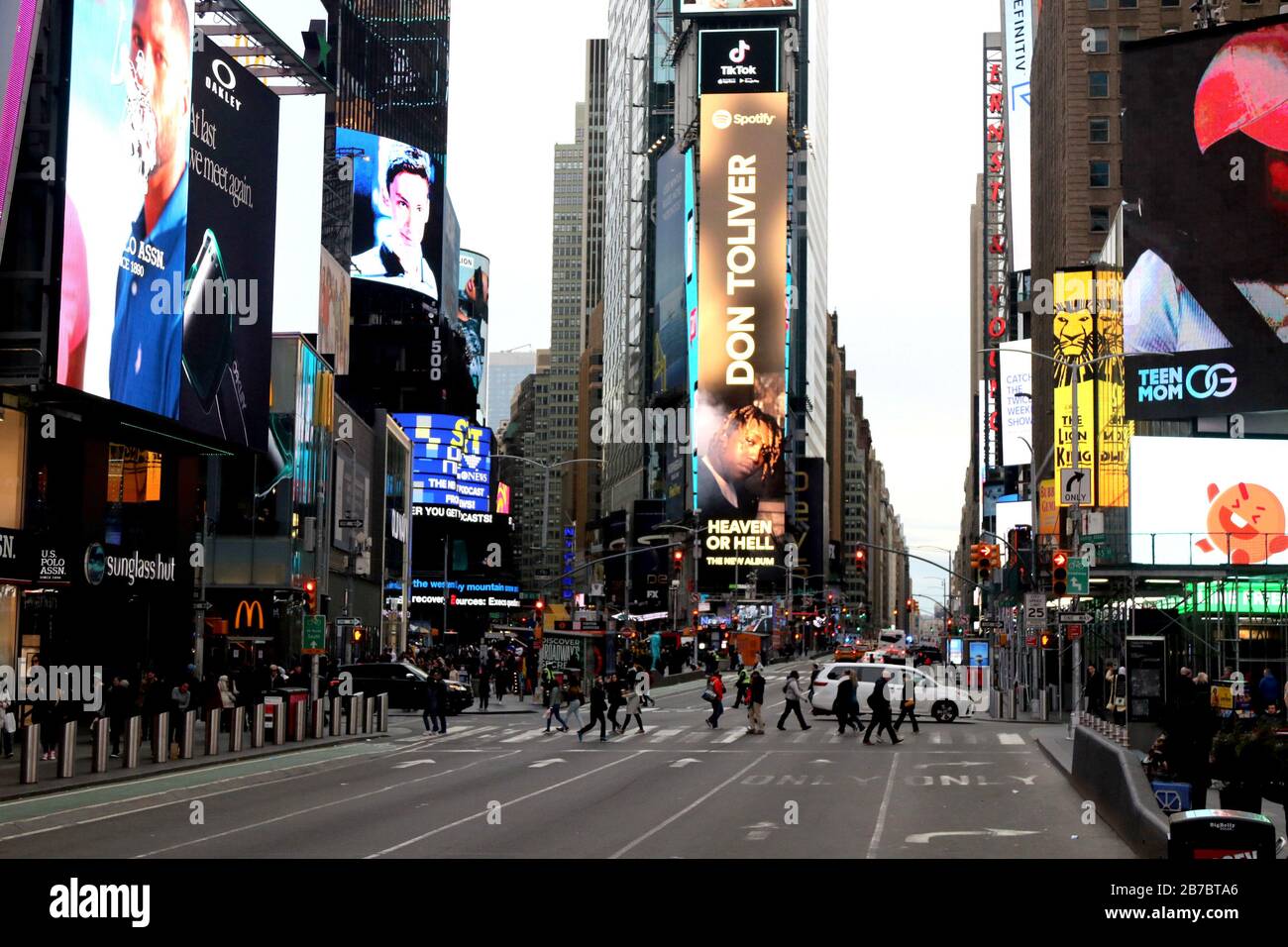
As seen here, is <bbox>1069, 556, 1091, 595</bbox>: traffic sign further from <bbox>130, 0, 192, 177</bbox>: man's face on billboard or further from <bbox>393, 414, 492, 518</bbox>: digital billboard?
<bbox>393, 414, 492, 518</bbox>: digital billboard

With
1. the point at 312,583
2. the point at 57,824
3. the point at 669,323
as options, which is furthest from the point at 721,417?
the point at 57,824

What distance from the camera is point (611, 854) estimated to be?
54.4 ft

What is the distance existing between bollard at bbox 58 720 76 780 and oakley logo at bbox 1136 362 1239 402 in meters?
41.3

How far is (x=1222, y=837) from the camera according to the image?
1038 centimetres

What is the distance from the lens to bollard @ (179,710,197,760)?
Answer: 31016mm

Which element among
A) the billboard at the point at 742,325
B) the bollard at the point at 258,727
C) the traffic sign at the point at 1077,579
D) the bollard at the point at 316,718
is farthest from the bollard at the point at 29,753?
the billboard at the point at 742,325

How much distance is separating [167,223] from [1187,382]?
3503cm

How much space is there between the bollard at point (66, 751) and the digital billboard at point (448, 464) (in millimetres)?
118703

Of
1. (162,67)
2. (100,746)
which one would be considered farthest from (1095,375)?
(100,746)

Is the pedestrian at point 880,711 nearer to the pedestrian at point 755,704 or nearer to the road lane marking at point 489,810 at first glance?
the pedestrian at point 755,704

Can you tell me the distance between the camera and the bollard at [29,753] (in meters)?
25.2

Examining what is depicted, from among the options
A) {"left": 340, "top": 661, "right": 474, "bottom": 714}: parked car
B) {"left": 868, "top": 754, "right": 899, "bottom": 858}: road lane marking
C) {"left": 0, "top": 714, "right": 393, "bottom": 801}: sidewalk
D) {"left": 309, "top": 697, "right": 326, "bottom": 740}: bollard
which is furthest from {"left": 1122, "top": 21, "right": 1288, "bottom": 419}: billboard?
{"left": 309, "top": 697, "right": 326, "bottom": 740}: bollard
